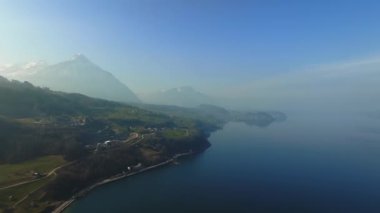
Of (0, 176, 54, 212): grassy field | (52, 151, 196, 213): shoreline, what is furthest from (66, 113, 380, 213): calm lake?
(0, 176, 54, 212): grassy field

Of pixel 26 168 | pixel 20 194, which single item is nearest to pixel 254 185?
pixel 20 194

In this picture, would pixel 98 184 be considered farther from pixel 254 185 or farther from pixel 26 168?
pixel 254 185

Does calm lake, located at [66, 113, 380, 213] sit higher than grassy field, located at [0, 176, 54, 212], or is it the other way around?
calm lake, located at [66, 113, 380, 213]

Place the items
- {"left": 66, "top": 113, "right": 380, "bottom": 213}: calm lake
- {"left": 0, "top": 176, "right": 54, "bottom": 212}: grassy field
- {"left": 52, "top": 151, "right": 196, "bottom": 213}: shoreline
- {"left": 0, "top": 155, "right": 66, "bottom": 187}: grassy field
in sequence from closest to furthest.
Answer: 1. {"left": 0, "top": 176, "right": 54, "bottom": 212}: grassy field
2. {"left": 52, "top": 151, "right": 196, "bottom": 213}: shoreline
3. {"left": 66, "top": 113, "right": 380, "bottom": 213}: calm lake
4. {"left": 0, "top": 155, "right": 66, "bottom": 187}: grassy field

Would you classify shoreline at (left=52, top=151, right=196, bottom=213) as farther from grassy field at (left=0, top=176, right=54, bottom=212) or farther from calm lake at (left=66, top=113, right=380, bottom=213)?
grassy field at (left=0, top=176, right=54, bottom=212)

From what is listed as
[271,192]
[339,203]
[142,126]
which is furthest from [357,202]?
[142,126]

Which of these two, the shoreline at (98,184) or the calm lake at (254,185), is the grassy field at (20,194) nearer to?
the shoreline at (98,184)
